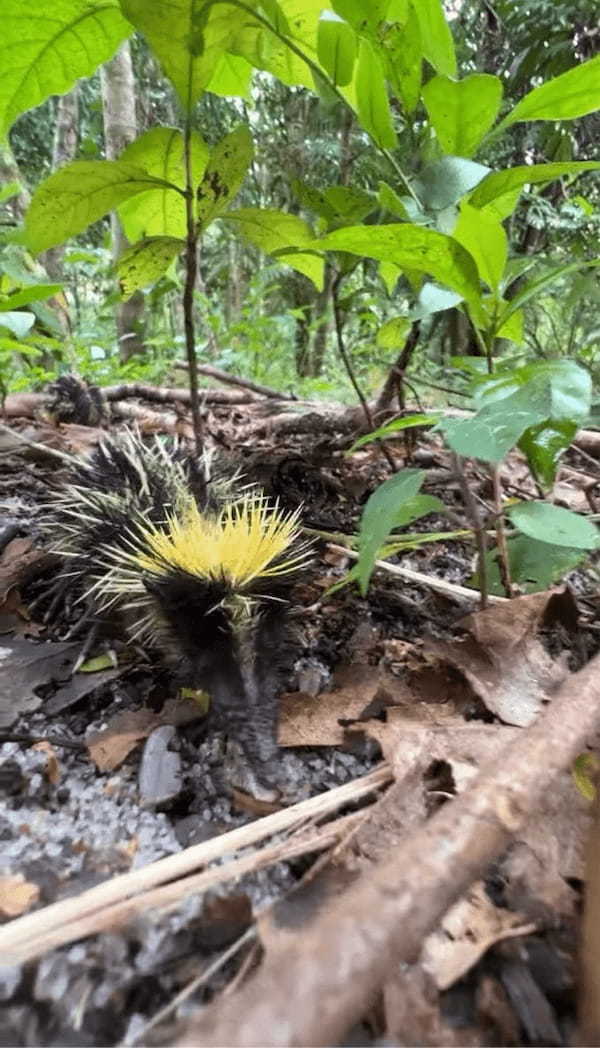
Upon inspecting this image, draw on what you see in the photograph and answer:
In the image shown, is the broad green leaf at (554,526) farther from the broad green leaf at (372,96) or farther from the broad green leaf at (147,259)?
the broad green leaf at (147,259)

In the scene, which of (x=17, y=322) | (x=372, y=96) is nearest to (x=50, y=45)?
(x=17, y=322)

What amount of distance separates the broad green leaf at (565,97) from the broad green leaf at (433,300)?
0.23 metres

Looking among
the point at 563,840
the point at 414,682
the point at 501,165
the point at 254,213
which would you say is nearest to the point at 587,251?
the point at 501,165

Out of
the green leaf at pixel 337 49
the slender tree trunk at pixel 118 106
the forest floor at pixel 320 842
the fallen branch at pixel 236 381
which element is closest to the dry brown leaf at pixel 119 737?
the forest floor at pixel 320 842

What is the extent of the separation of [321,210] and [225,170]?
0.65 feet

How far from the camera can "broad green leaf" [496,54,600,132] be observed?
843mm

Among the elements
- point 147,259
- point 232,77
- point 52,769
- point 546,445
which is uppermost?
point 232,77

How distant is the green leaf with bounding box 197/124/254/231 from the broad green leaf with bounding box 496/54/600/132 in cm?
53

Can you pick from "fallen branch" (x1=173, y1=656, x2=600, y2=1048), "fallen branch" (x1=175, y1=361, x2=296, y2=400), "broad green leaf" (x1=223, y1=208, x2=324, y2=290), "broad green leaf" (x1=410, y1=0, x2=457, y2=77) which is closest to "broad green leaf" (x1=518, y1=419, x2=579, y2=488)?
"fallen branch" (x1=173, y1=656, x2=600, y2=1048)

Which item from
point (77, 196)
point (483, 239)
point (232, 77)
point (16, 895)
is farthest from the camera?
point (232, 77)

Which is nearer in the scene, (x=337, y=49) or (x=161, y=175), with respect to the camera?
(x=337, y=49)

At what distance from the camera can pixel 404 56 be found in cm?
96

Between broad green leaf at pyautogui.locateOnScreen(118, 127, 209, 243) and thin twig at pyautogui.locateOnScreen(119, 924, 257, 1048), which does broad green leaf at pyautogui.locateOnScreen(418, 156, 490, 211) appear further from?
thin twig at pyautogui.locateOnScreen(119, 924, 257, 1048)

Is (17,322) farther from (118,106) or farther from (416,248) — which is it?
(118,106)
